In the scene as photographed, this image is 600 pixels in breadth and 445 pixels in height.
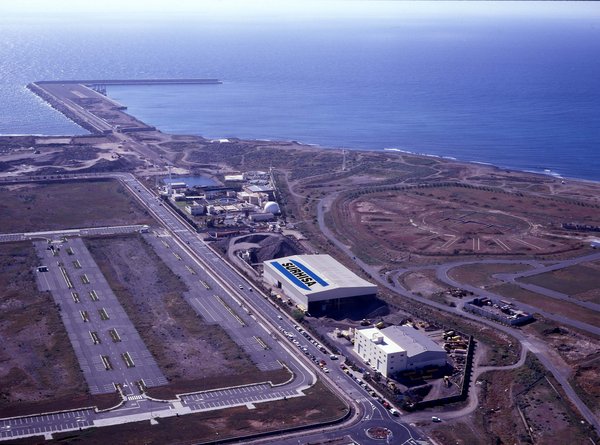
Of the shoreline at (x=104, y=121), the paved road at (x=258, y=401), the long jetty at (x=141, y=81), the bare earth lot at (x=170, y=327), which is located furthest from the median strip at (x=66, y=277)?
the long jetty at (x=141, y=81)

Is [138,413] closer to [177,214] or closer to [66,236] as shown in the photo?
[66,236]

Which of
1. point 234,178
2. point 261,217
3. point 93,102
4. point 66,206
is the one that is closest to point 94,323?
point 261,217

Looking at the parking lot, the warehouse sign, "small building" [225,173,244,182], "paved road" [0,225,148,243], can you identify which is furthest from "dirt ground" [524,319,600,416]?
"small building" [225,173,244,182]

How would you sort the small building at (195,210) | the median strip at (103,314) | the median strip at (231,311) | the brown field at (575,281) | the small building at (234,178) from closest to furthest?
the median strip at (103,314)
the median strip at (231,311)
the brown field at (575,281)
the small building at (195,210)
the small building at (234,178)

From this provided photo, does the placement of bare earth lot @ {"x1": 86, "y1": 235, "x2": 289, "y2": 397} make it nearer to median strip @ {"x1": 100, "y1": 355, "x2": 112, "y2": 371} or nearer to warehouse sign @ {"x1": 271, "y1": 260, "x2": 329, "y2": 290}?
median strip @ {"x1": 100, "y1": 355, "x2": 112, "y2": 371}

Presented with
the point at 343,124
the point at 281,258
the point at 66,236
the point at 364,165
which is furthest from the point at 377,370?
the point at 343,124

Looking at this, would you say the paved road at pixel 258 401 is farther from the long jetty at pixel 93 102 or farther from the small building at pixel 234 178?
the long jetty at pixel 93 102

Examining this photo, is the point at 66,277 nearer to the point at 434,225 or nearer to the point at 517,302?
the point at 517,302
